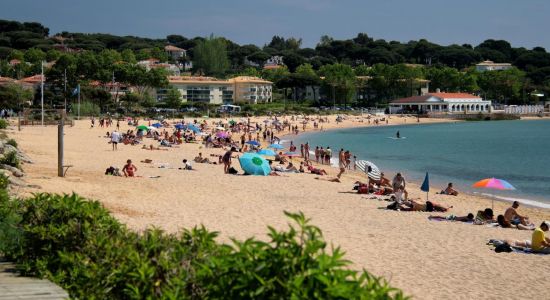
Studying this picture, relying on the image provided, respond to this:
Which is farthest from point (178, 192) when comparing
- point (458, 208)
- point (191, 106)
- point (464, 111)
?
point (464, 111)

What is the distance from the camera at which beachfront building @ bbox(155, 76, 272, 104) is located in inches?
4063

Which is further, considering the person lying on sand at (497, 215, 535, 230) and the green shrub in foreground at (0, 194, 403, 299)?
the person lying on sand at (497, 215, 535, 230)

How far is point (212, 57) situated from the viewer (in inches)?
5113

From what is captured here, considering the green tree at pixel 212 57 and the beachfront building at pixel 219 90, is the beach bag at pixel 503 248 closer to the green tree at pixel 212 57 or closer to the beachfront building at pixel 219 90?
the beachfront building at pixel 219 90

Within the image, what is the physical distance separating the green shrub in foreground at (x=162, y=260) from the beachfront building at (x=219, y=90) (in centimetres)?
9591

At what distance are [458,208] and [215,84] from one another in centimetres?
8801

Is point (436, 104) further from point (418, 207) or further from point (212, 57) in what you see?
point (418, 207)

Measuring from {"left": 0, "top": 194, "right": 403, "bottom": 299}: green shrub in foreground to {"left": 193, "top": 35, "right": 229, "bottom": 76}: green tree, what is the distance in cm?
12241

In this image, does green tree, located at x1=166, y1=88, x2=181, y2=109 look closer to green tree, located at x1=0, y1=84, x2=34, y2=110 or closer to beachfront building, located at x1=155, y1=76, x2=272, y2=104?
beachfront building, located at x1=155, y1=76, x2=272, y2=104

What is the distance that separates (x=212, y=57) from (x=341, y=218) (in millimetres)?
117359

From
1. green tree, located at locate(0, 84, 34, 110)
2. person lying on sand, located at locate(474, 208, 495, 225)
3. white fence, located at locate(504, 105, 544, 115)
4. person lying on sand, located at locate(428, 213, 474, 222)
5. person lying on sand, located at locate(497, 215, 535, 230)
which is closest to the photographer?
person lying on sand, located at locate(497, 215, 535, 230)

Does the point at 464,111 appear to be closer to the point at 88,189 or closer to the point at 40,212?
the point at 88,189

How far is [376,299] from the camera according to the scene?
3.61 metres

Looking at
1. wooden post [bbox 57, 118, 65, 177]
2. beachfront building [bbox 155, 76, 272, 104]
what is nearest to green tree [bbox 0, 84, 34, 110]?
beachfront building [bbox 155, 76, 272, 104]
